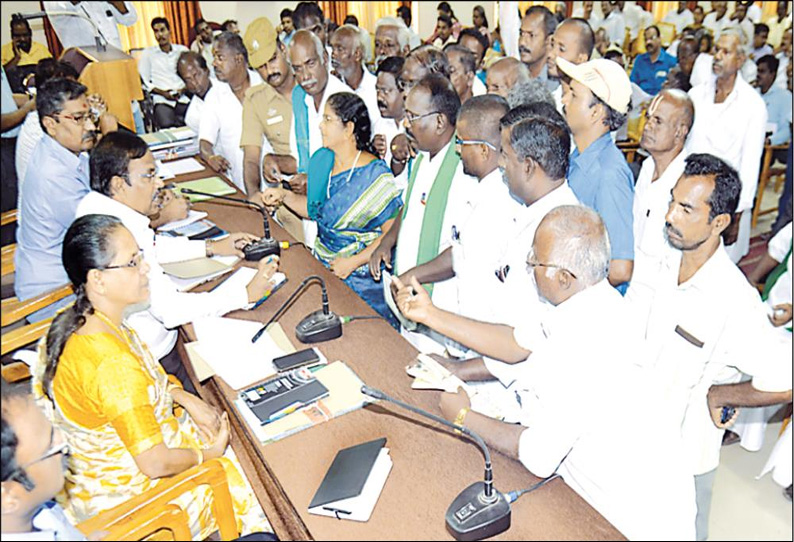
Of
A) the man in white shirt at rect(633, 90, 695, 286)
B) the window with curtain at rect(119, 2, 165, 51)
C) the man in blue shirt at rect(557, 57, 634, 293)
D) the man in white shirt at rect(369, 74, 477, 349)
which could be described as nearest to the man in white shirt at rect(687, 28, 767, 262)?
the man in white shirt at rect(633, 90, 695, 286)

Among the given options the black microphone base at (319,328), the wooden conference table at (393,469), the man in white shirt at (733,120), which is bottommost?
the wooden conference table at (393,469)

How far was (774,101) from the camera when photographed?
5.83 meters

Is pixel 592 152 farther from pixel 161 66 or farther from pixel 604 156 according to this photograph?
pixel 161 66

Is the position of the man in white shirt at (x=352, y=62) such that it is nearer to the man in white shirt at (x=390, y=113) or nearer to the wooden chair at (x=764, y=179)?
the man in white shirt at (x=390, y=113)

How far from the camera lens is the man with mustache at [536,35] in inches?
173

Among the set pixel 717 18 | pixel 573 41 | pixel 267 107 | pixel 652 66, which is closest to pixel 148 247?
pixel 267 107

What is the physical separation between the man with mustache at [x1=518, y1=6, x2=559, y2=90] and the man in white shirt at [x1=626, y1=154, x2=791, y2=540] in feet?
8.19

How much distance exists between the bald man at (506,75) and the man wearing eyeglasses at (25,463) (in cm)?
291

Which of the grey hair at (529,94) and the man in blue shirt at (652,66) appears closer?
the grey hair at (529,94)

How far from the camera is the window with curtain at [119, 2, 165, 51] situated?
957cm

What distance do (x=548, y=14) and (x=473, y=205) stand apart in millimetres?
2462

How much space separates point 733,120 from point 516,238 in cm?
266

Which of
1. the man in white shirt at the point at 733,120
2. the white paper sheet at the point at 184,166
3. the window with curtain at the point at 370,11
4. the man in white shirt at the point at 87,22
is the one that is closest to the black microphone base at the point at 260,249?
the white paper sheet at the point at 184,166

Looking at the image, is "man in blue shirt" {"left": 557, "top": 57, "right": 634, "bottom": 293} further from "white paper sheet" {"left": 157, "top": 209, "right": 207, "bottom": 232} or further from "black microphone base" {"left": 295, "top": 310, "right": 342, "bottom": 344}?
"white paper sheet" {"left": 157, "top": 209, "right": 207, "bottom": 232}
